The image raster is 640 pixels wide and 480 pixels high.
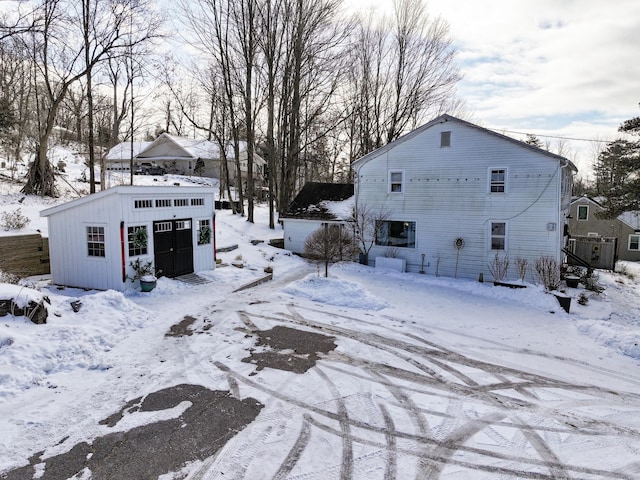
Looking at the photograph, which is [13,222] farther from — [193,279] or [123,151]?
[123,151]

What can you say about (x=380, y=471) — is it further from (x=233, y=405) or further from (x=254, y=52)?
(x=254, y=52)

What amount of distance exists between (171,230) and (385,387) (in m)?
10.3

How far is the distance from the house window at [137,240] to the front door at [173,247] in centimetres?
51

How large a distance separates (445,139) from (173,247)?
12567mm

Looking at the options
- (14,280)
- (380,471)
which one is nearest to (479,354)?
(380,471)

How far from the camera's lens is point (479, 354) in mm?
9742

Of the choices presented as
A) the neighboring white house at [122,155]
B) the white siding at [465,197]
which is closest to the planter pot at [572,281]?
the white siding at [465,197]

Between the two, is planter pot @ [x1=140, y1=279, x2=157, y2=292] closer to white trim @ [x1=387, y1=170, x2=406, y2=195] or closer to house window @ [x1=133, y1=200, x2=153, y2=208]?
house window @ [x1=133, y1=200, x2=153, y2=208]

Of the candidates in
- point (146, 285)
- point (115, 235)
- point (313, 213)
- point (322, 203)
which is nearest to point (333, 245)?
point (313, 213)

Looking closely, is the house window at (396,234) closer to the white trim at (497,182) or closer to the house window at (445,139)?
the white trim at (497,182)

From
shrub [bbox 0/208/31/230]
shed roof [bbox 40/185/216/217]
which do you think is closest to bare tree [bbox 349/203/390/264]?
shed roof [bbox 40/185/216/217]

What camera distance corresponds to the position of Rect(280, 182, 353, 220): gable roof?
2302 cm

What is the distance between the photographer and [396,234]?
20859 mm

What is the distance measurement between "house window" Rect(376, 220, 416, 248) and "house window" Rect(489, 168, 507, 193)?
386cm
